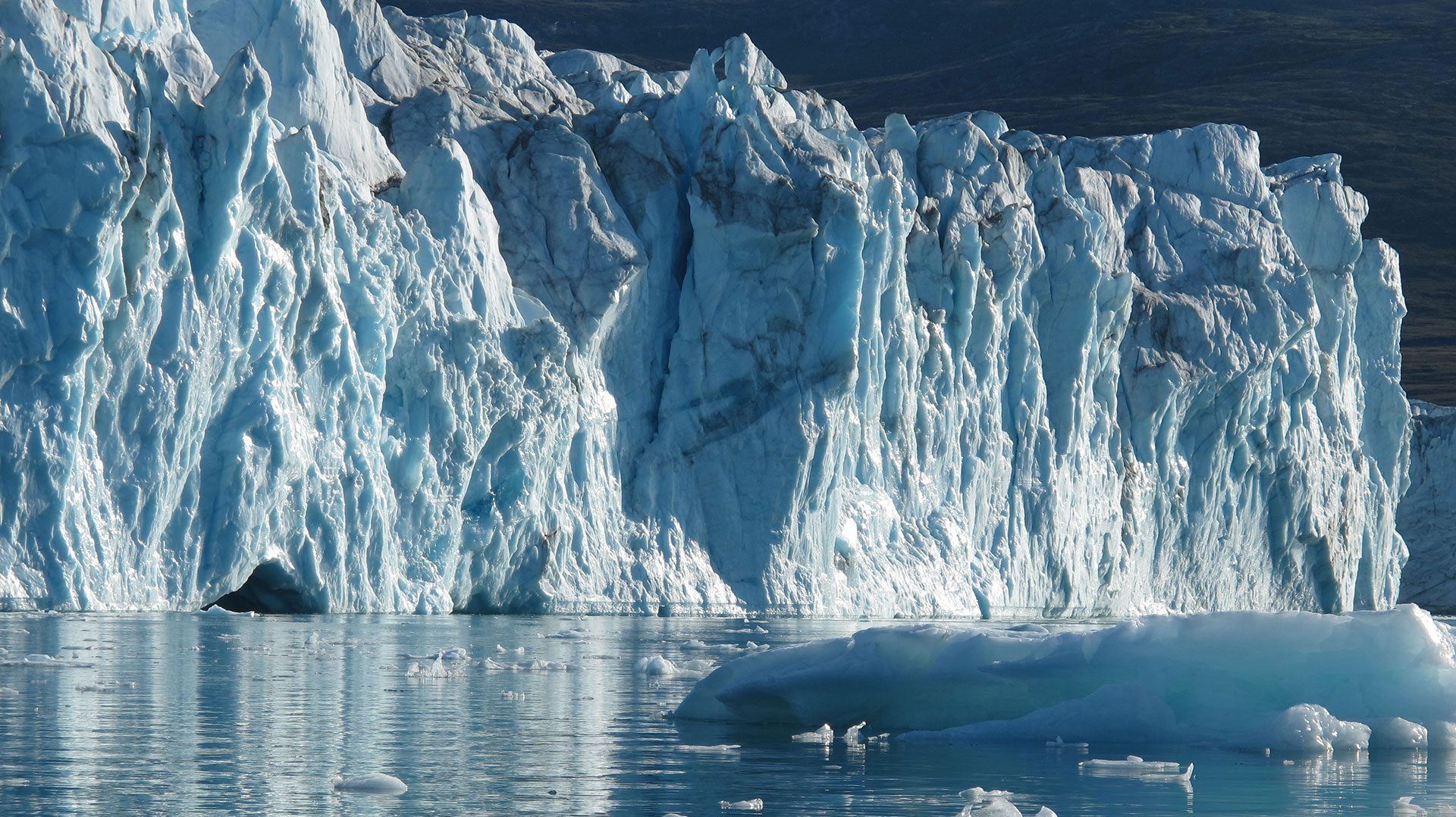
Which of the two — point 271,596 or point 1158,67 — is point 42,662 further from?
point 1158,67

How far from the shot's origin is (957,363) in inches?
1275

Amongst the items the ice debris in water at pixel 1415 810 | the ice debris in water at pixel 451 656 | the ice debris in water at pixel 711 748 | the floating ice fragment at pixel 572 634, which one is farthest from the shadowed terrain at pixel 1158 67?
the ice debris in water at pixel 1415 810

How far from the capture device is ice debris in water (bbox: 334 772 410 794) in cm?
656

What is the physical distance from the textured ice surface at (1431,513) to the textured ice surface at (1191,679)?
135ft

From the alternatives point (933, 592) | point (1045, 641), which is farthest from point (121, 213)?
point (933, 592)

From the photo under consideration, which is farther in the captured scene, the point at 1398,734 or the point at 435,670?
the point at 435,670

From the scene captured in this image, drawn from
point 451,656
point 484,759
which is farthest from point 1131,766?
point 451,656

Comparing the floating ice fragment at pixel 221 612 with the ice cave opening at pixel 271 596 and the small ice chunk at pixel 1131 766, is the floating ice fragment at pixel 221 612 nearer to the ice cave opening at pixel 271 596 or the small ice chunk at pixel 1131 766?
the ice cave opening at pixel 271 596

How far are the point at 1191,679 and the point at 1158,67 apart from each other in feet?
376

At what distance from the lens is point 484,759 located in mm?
7695

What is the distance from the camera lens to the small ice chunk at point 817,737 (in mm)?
8797

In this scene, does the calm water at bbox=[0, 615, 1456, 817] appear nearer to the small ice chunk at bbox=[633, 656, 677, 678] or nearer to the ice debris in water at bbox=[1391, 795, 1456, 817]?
the ice debris in water at bbox=[1391, 795, 1456, 817]

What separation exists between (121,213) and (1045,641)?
42.7 ft

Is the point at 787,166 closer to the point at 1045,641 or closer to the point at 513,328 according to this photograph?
the point at 513,328
